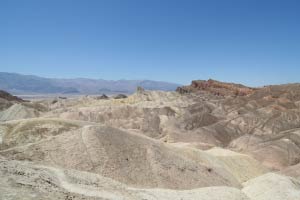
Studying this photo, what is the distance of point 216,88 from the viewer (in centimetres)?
14525

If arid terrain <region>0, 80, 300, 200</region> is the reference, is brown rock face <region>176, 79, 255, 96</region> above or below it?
above

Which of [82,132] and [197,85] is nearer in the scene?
[82,132]

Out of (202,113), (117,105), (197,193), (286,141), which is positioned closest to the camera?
(197,193)

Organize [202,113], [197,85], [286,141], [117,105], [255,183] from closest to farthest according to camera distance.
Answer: [255,183]
[286,141]
[202,113]
[117,105]
[197,85]

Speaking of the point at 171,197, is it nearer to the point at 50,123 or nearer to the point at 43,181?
the point at 43,181

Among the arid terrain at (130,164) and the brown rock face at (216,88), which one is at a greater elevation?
the brown rock face at (216,88)

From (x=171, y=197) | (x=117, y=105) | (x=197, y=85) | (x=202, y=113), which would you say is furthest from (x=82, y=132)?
(x=197, y=85)

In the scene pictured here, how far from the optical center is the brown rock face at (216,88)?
5266 inches

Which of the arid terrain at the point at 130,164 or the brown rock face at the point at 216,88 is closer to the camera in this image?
the arid terrain at the point at 130,164

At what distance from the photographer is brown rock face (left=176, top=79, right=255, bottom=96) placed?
133750 mm

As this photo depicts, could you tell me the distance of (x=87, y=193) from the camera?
21.8 meters

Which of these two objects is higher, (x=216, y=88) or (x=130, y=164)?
(x=216, y=88)

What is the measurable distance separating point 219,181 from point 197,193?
7261mm

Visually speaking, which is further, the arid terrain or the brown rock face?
the brown rock face
